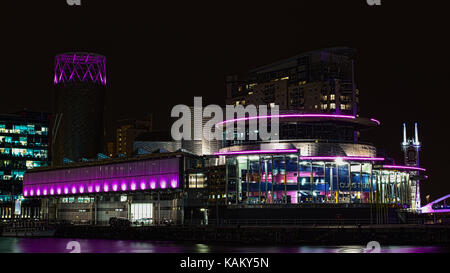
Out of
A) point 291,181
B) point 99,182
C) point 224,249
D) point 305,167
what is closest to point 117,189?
point 99,182

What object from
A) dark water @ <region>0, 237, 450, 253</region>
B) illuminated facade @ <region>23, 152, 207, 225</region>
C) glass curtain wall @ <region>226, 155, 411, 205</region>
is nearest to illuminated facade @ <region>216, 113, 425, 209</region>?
glass curtain wall @ <region>226, 155, 411, 205</region>

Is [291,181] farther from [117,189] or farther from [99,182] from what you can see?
[99,182]

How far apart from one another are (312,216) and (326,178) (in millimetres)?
10973

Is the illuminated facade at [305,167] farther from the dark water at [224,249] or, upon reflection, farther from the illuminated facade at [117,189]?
the dark water at [224,249]

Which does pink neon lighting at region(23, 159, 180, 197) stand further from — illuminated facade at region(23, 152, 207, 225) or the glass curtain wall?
the glass curtain wall

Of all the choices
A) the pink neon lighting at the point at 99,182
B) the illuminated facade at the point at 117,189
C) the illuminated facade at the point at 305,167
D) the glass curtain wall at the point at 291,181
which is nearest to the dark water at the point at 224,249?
the glass curtain wall at the point at 291,181

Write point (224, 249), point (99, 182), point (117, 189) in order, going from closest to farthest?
point (224, 249)
point (117, 189)
point (99, 182)

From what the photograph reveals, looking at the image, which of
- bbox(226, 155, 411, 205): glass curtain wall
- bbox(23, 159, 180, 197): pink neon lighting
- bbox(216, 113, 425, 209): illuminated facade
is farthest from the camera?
bbox(23, 159, 180, 197): pink neon lighting

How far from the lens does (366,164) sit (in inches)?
5084

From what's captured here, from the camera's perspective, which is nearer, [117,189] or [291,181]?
[291,181]

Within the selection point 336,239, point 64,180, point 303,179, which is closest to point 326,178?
point 303,179

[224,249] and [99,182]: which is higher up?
[99,182]
